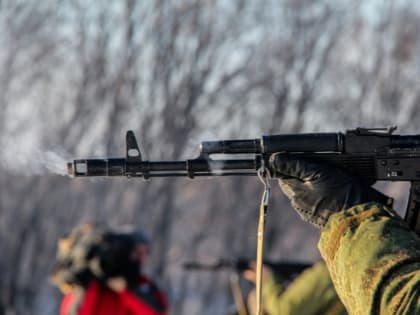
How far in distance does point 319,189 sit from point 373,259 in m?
0.38

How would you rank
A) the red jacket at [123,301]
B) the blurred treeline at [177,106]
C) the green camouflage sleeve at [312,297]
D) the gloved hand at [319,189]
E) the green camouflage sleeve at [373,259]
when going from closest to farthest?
the green camouflage sleeve at [373,259] → the gloved hand at [319,189] → the green camouflage sleeve at [312,297] → the red jacket at [123,301] → the blurred treeline at [177,106]

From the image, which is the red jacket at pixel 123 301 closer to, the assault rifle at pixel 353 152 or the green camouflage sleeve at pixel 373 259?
the assault rifle at pixel 353 152

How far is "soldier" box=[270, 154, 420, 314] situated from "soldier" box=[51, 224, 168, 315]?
14.7ft

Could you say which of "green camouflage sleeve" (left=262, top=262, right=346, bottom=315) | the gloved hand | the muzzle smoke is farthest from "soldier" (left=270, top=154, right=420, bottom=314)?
"green camouflage sleeve" (left=262, top=262, right=346, bottom=315)

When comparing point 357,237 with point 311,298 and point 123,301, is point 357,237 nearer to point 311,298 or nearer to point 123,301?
point 311,298

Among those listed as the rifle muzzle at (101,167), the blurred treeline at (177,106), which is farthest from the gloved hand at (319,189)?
the blurred treeline at (177,106)

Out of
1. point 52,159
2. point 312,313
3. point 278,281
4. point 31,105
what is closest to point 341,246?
point 52,159

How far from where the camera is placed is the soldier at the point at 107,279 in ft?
25.1

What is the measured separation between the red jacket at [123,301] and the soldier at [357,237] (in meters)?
4.46

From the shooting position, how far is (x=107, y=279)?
777cm

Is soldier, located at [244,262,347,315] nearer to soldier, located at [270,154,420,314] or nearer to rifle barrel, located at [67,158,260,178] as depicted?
rifle barrel, located at [67,158,260,178]

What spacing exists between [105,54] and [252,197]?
438 centimetres

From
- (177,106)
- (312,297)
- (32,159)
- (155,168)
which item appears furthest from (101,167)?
(177,106)

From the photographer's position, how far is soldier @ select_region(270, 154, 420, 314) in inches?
110
